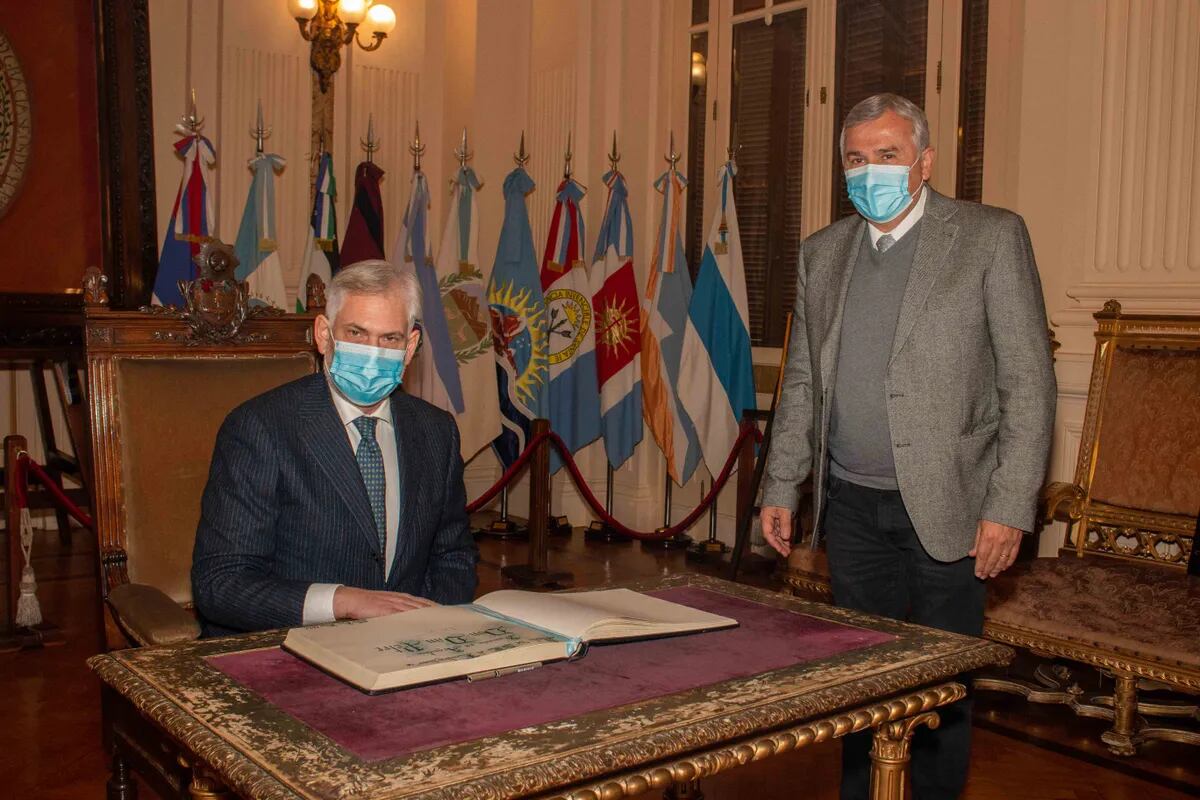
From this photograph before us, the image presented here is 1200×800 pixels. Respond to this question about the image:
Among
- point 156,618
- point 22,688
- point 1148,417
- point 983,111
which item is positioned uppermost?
point 983,111

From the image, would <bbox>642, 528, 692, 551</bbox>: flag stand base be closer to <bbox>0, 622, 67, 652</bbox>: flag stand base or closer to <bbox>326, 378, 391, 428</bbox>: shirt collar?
<bbox>0, 622, 67, 652</bbox>: flag stand base

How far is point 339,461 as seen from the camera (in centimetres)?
222

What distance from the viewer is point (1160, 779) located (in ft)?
11.2

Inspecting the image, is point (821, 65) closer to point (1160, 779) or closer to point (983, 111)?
point (983, 111)

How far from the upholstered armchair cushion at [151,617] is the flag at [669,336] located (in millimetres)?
4555

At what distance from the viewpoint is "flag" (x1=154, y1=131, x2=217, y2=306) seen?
247 inches

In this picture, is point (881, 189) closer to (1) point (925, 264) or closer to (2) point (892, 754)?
(1) point (925, 264)

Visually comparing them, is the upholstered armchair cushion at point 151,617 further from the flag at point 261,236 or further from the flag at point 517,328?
the flag at point 517,328

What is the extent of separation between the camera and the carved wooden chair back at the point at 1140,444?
4.09m

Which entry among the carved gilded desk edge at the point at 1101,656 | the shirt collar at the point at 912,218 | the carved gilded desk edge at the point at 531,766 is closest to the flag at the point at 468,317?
the carved gilded desk edge at the point at 1101,656

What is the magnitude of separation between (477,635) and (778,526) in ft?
4.09

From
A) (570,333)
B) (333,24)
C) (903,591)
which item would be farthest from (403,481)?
(333,24)

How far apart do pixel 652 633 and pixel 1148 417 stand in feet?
10.2

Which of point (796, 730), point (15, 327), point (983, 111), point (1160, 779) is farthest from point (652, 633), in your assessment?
point (15, 327)
